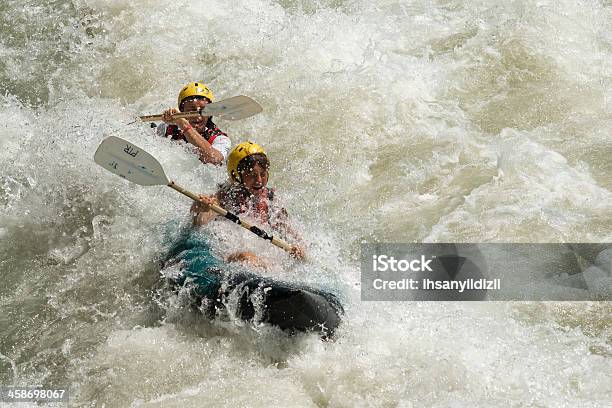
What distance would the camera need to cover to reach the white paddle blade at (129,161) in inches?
230

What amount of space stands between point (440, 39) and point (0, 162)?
508cm

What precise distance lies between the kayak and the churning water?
0.13 metres

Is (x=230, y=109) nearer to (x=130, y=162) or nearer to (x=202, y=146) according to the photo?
(x=202, y=146)

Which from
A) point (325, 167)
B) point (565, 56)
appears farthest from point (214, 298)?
point (565, 56)

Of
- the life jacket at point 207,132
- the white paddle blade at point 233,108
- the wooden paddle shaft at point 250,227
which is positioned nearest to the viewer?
the wooden paddle shaft at point 250,227

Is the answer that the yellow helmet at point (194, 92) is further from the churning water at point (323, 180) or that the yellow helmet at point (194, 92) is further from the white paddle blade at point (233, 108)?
the churning water at point (323, 180)

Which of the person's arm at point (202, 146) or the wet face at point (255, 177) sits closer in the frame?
the wet face at point (255, 177)

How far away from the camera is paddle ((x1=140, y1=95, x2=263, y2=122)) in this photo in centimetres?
693

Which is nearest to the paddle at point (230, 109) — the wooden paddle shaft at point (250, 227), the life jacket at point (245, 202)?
the life jacket at point (245, 202)

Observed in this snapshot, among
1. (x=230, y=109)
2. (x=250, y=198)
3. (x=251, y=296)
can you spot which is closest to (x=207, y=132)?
(x=230, y=109)

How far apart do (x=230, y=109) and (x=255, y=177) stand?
54.1 inches

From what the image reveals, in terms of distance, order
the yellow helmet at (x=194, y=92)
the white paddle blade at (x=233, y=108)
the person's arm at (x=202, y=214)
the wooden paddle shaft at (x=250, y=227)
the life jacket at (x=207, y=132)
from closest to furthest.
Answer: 1. the wooden paddle shaft at (x=250, y=227)
2. the person's arm at (x=202, y=214)
3. the white paddle blade at (x=233, y=108)
4. the life jacket at (x=207, y=132)
5. the yellow helmet at (x=194, y=92)

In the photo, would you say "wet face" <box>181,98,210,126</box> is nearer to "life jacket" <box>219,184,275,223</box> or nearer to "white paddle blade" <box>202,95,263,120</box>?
"white paddle blade" <box>202,95,263,120</box>

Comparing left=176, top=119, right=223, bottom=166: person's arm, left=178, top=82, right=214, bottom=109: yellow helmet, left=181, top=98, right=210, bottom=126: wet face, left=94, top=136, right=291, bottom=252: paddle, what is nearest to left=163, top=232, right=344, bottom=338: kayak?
left=94, top=136, right=291, bottom=252: paddle
